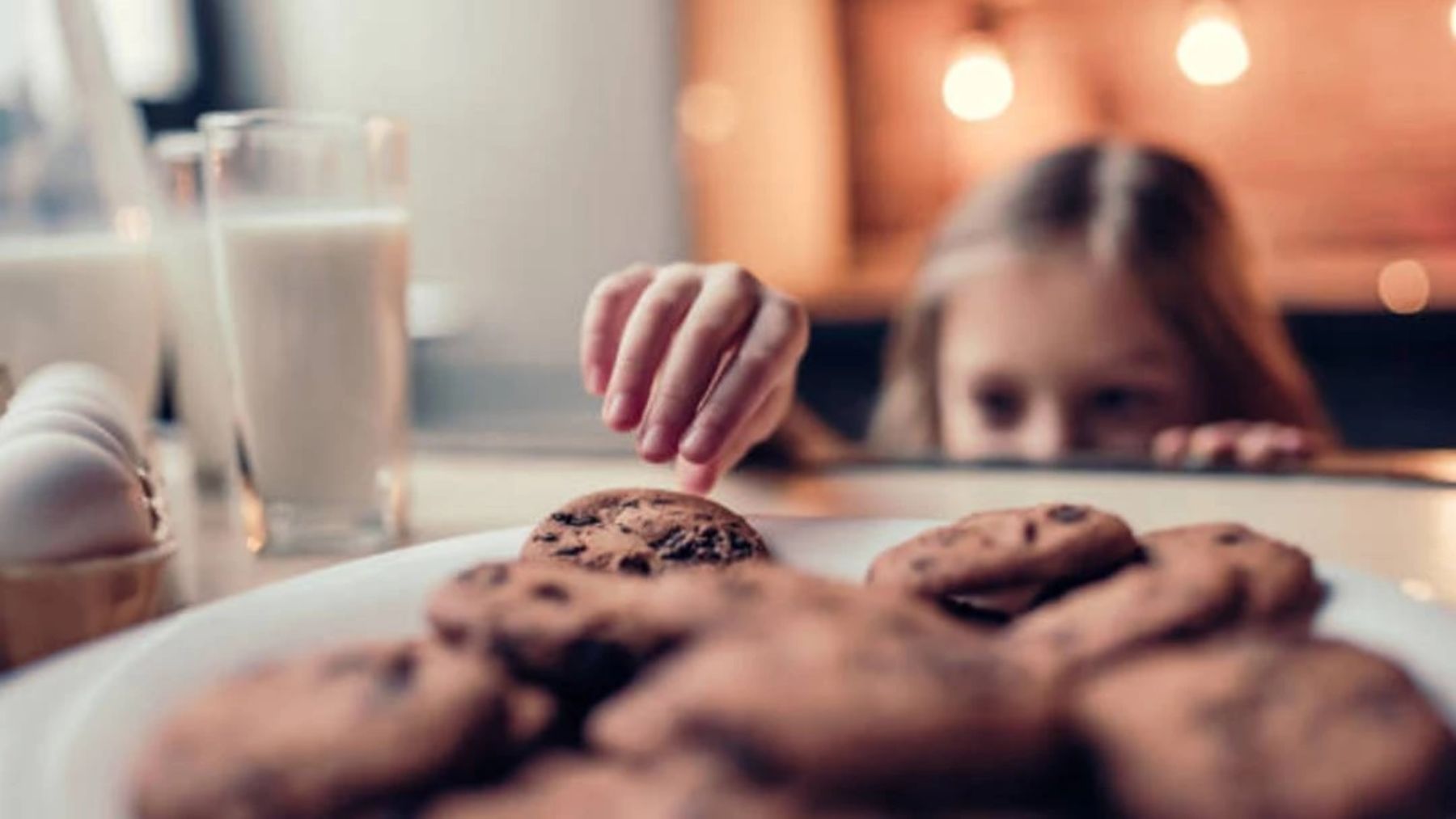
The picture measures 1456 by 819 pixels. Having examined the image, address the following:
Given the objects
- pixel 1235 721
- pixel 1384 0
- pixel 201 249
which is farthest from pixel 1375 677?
pixel 1384 0

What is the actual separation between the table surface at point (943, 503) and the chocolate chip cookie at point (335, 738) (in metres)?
0.31

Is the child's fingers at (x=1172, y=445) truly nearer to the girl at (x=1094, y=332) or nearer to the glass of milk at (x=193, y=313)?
the girl at (x=1094, y=332)

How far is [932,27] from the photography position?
2.80 metres

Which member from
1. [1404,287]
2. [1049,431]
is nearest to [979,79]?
[1404,287]

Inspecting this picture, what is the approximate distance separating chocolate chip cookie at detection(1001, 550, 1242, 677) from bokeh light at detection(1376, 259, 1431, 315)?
1.80 meters

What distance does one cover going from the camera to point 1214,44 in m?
2.08

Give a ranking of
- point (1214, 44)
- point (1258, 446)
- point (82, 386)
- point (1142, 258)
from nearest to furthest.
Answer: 1. point (82, 386)
2. point (1258, 446)
3. point (1142, 258)
4. point (1214, 44)

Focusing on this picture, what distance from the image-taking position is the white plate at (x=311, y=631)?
34cm

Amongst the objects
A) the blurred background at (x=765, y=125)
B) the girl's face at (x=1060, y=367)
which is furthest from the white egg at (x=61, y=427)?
the blurred background at (x=765, y=125)

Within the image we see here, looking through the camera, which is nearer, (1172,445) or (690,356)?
(690,356)

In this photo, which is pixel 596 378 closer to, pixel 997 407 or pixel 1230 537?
pixel 1230 537

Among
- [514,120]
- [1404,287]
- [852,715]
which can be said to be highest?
[514,120]

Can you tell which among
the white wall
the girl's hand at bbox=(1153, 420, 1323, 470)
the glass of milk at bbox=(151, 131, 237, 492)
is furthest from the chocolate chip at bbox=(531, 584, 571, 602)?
the white wall

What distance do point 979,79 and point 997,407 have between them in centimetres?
98
